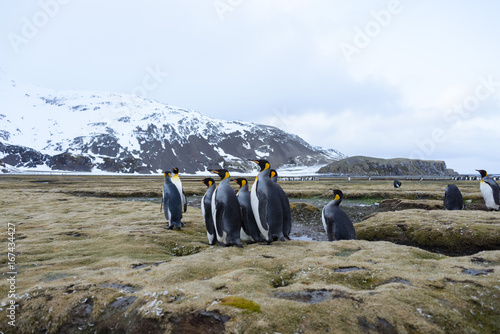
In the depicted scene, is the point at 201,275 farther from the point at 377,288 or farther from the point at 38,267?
the point at 38,267

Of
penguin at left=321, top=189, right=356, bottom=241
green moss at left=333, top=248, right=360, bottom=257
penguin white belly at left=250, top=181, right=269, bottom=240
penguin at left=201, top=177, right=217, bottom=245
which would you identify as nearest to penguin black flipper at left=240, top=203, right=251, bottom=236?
penguin white belly at left=250, top=181, right=269, bottom=240

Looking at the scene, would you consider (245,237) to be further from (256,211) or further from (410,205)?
(410,205)

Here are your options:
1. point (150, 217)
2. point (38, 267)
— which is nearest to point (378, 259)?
point (38, 267)

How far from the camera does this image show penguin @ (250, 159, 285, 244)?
29.3 feet

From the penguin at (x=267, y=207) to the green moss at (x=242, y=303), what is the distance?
4.38 metres

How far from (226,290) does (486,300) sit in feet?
14.6

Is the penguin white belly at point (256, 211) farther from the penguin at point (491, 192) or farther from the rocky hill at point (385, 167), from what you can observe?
the rocky hill at point (385, 167)

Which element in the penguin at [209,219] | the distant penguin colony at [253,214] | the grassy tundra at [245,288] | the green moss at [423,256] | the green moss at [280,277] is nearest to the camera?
the grassy tundra at [245,288]

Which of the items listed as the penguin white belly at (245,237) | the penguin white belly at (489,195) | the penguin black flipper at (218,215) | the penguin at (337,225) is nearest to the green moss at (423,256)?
the penguin at (337,225)

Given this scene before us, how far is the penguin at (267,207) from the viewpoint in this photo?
29.3 feet

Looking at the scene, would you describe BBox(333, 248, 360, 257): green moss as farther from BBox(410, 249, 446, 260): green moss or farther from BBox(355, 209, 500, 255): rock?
BBox(355, 209, 500, 255): rock

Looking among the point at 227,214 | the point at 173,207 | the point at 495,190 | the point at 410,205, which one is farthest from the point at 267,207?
the point at 410,205

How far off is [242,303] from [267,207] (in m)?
4.77

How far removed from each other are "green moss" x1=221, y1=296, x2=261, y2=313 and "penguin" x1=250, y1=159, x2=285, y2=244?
4380 mm
